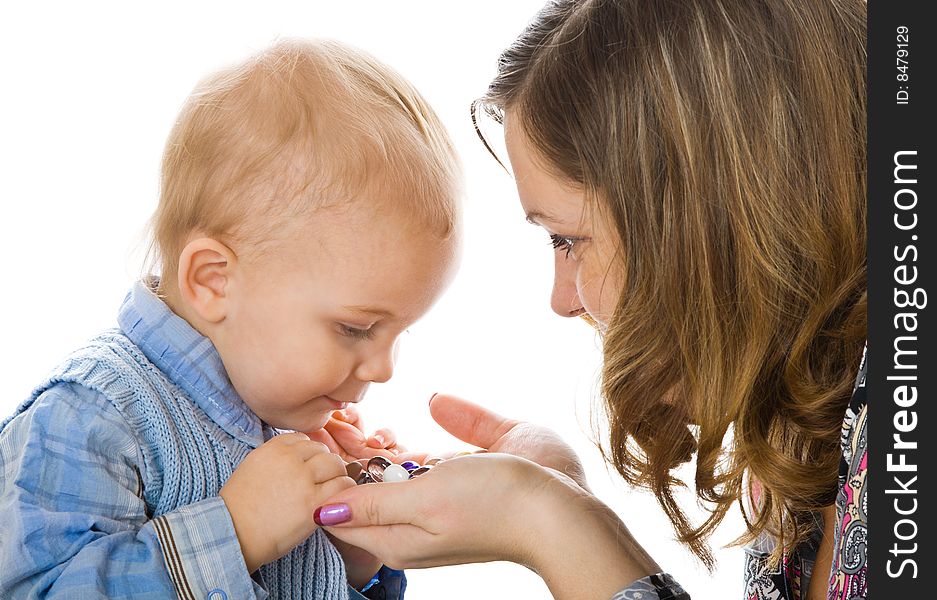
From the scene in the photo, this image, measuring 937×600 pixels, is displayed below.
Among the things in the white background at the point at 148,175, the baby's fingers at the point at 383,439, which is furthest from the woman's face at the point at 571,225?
the white background at the point at 148,175

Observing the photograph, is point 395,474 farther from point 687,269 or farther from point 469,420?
point 687,269

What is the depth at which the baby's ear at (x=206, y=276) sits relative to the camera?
1260mm

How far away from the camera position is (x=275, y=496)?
1.21 meters

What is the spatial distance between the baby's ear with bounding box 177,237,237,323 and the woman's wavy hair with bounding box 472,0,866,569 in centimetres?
42

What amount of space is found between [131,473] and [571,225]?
23.8 inches

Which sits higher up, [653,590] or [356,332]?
[356,332]

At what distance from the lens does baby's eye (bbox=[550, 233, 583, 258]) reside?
4.12ft

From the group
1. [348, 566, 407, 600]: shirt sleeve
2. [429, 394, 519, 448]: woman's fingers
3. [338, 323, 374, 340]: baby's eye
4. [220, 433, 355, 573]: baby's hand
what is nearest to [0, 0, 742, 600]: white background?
[429, 394, 519, 448]: woman's fingers

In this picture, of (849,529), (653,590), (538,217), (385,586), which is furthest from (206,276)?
(849,529)

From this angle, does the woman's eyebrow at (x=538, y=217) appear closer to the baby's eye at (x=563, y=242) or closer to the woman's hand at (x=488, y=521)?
the baby's eye at (x=563, y=242)

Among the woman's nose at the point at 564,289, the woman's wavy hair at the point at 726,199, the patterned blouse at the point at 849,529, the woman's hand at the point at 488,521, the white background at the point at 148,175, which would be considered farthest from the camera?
the white background at the point at 148,175

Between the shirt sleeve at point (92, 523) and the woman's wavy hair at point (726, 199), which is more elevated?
the woman's wavy hair at point (726, 199)

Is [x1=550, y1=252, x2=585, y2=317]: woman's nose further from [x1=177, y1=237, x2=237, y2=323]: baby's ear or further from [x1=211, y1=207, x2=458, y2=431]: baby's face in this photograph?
[x1=177, y1=237, x2=237, y2=323]: baby's ear

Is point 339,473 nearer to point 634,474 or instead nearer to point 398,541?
point 398,541
